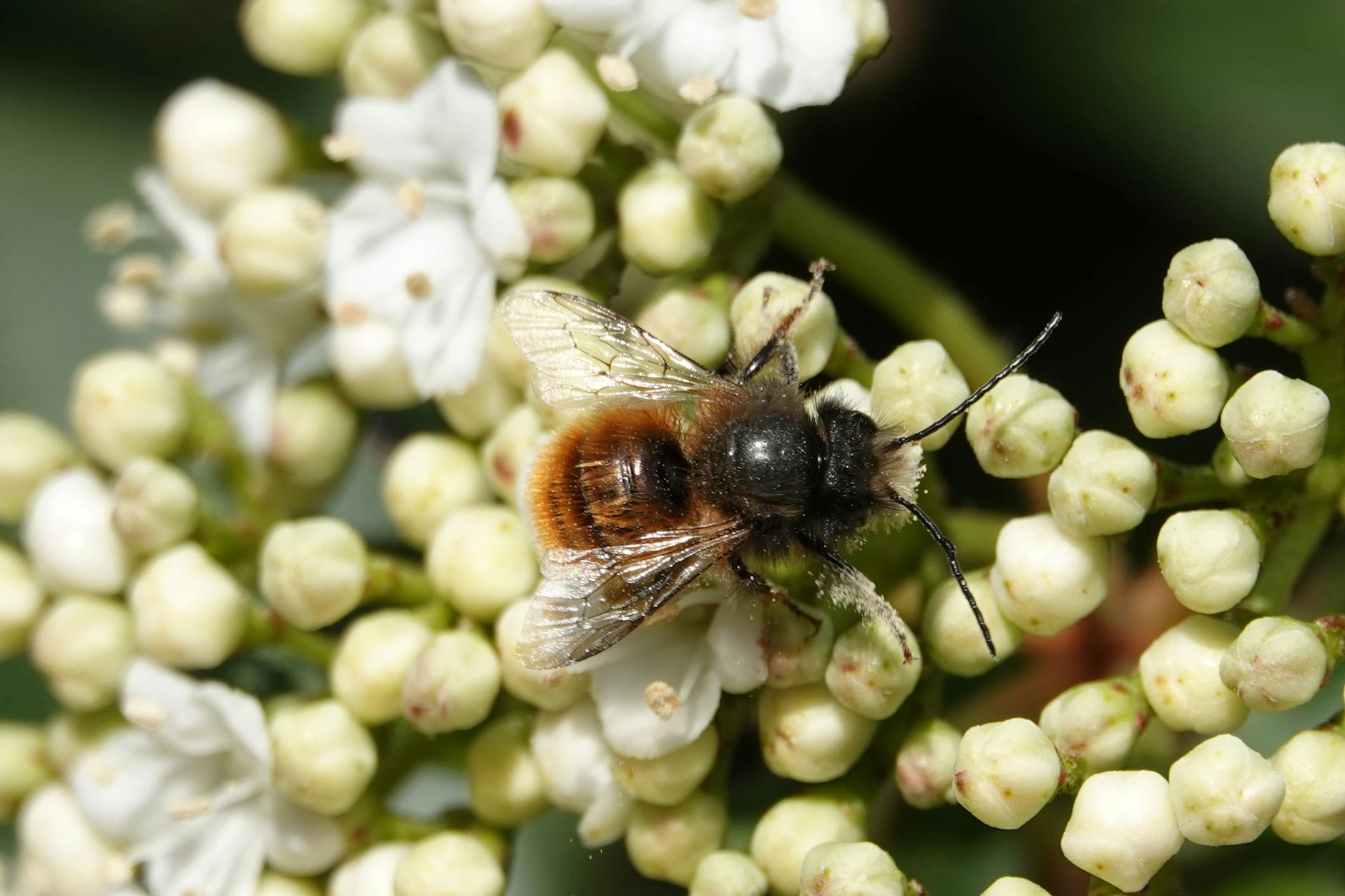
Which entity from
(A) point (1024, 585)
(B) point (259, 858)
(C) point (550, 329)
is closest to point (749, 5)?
(C) point (550, 329)

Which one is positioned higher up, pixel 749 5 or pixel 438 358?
pixel 749 5

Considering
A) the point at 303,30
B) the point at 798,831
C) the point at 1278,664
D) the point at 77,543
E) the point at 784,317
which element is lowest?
the point at 77,543

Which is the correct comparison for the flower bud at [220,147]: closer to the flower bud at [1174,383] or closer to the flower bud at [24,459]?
the flower bud at [24,459]

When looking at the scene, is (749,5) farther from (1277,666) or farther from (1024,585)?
(1277,666)

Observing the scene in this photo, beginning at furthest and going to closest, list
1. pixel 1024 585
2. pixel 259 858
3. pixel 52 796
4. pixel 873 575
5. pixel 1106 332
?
pixel 1106 332 < pixel 52 796 < pixel 259 858 < pixel 873 575 < pixel 1024 585

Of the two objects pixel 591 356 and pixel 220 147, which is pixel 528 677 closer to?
pixel 591 356

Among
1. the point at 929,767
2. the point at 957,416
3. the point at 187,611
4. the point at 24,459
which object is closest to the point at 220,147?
the point at 24,459
